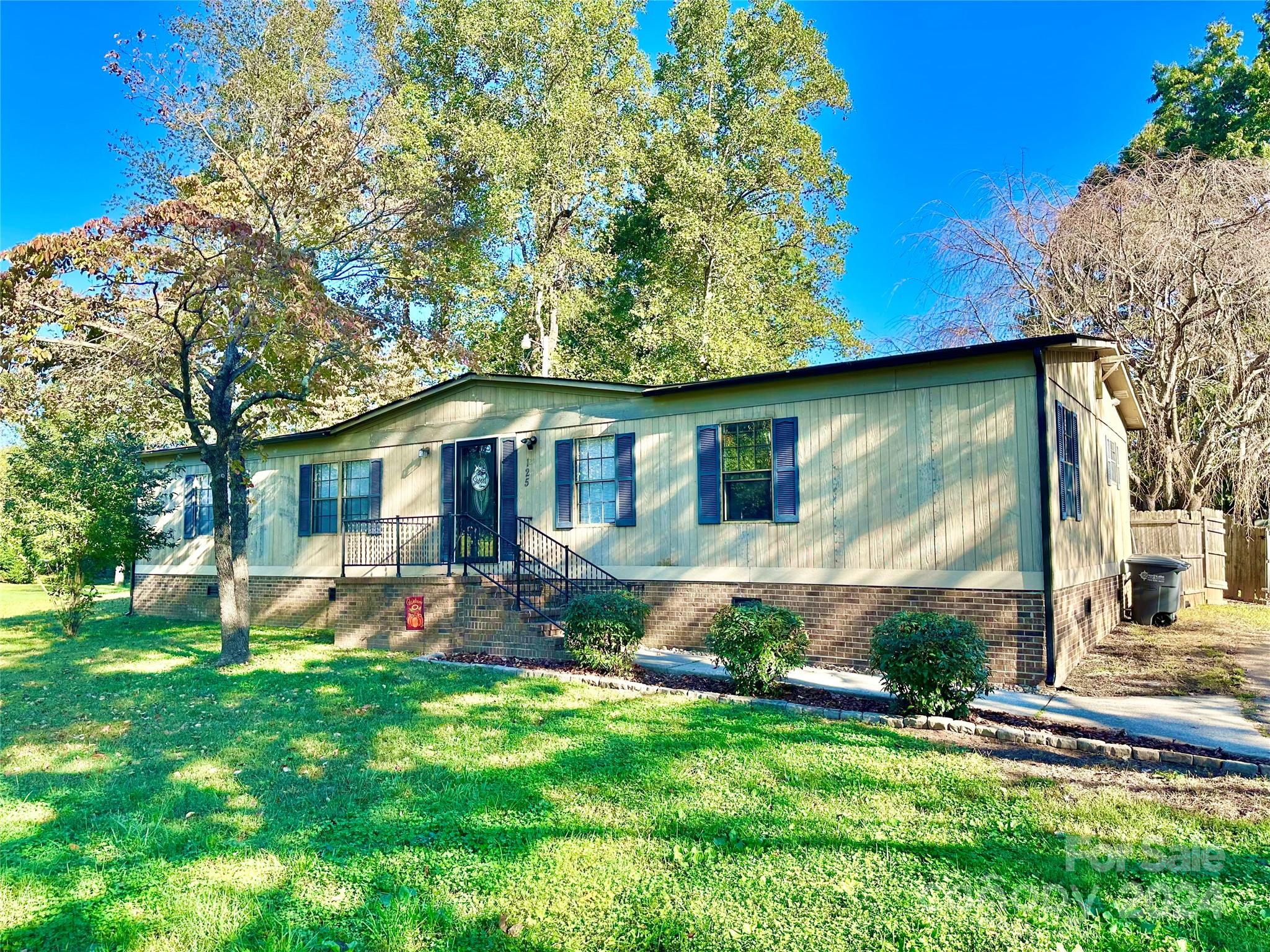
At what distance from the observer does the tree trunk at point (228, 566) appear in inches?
371

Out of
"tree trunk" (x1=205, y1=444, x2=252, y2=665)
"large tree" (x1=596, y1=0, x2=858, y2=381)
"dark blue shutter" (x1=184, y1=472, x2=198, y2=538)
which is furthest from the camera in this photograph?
"large tree" (x1=596, y1=0, x2=858, y2=381)

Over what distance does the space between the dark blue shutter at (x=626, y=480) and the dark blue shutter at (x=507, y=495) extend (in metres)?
1.93

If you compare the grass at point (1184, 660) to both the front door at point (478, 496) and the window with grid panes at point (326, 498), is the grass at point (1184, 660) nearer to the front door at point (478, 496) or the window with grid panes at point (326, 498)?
the front door at point (478, 496)

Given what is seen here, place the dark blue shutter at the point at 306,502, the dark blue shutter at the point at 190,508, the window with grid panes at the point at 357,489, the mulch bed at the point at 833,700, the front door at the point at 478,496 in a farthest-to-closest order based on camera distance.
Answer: the dark blue shutter at the point at 190,508
the dark blue shutter at the point at 306,502
the window with grid panes at the point at 357,489
the front door at the point at 478,496
the mulch bed at the point at 833,700

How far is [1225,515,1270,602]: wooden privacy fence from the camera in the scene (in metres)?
15.5

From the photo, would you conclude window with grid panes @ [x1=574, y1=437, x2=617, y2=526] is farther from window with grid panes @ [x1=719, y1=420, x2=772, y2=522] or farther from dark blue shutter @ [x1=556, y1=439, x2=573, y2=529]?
window with grid panes @ [x1=719, y1=420, x2=772, y2=522]

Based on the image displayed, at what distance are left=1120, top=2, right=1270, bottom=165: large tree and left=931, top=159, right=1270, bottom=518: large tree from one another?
26.1ft

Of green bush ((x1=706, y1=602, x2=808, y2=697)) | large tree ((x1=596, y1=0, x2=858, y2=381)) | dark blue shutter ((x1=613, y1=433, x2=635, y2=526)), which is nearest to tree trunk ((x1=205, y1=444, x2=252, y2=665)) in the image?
dark blue shutter ((x1=613, y1=433, x2=635, y2=526))

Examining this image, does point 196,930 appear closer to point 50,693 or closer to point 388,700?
point 388,700

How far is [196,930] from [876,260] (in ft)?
80.8

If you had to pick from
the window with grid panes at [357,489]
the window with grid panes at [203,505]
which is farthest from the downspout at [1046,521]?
the window with grid panes at [203,505]

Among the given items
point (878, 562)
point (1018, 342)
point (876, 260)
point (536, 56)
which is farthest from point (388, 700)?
point (876, 260)

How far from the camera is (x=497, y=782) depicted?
471 centimetres

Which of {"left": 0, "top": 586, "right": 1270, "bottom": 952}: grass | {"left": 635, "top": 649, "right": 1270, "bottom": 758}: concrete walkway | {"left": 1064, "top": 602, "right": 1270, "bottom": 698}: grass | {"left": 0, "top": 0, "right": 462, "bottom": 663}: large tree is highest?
{"left": 0, "top": 0, "right": 462, "bottom": 663}: large tree
